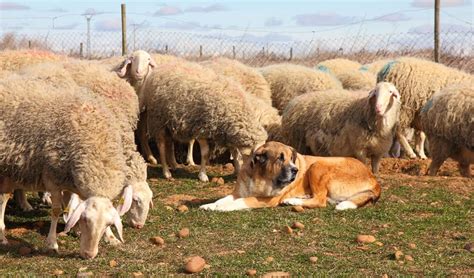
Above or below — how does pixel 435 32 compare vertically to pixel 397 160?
above

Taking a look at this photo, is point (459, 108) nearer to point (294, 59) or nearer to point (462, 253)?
point (462, 253)

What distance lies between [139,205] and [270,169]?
1.66 metres

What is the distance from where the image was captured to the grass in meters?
6.56

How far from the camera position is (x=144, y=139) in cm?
1302

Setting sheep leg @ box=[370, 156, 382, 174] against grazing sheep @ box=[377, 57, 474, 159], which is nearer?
sheep leg @ box=[370, 156, 382, 174]

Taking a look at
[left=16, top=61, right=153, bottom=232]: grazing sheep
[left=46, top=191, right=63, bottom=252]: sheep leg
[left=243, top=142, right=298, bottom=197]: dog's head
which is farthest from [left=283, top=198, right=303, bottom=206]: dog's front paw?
[left=46, top=191, right=63, bottom=252]: sheep leg

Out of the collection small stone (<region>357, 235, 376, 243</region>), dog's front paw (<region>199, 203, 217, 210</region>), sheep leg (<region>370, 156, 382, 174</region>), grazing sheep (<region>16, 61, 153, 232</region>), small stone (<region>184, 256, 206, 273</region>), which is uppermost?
grazing sheep (<region>16, 61, 153, 232</region>)

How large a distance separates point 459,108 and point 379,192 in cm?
253

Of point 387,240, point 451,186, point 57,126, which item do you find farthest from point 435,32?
point 57,126

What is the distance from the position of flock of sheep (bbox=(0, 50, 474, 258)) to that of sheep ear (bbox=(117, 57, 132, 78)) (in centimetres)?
2

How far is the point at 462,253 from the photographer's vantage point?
7129mm

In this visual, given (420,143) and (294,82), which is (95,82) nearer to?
(294,82)

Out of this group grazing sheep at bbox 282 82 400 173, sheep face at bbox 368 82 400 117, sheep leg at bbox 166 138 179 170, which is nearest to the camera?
sheep face at bbox 368 82 400 117

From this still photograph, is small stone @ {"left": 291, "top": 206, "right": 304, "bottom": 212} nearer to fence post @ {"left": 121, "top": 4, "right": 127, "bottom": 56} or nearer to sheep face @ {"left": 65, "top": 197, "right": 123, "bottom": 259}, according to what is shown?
sheep face @ {"left": 65, "top": 197, "right": 123, "bottom": 259}
